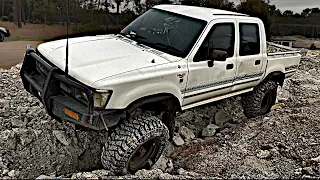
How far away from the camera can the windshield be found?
3.98 m

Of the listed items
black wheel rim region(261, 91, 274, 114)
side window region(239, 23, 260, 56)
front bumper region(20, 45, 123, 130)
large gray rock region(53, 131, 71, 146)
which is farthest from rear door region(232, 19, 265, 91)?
large gray rock region(53, 131, 71, 146)

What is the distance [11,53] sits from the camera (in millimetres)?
10922

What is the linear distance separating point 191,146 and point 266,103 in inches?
82.0

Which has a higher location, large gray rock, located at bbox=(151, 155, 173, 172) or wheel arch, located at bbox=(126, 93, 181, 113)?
wheel arch, located at bbox=(126, 93, 181, 113)

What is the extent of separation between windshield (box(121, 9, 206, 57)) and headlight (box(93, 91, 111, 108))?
1.19 meters

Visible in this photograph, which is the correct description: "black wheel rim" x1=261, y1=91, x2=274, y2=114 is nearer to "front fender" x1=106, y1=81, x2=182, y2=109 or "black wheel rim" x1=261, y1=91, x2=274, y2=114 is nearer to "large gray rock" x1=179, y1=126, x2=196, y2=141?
"large gray rock" x1=179, y1=126, x2=196, y2=141

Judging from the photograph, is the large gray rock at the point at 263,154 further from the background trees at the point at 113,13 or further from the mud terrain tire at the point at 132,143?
Result: the background trees at the point at 113,13

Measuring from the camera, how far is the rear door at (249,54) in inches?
185

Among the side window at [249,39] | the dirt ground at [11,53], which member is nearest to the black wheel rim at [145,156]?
the side window at [249,39]

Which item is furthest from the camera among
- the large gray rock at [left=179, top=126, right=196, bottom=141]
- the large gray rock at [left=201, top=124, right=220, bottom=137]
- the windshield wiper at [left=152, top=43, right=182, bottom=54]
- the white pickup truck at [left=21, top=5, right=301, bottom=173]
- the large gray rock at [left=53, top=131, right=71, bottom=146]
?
the large gray rock at [left=201, top=124, right=220, bottom=137]

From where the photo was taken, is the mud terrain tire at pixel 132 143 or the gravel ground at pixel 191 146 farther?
the gravel ground at pixel 191 146

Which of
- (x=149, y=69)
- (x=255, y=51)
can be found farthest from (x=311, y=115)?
(x=149, y=69)

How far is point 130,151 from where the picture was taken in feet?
11.0

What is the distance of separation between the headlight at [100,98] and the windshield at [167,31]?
1189 mm
